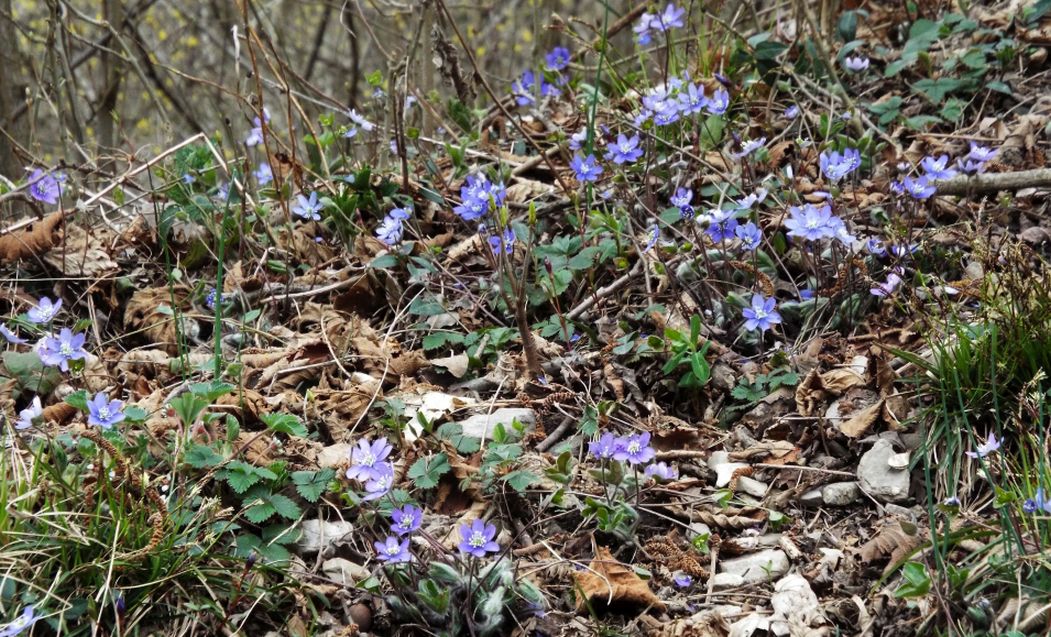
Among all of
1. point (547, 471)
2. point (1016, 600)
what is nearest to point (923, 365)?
point (1016, 600)

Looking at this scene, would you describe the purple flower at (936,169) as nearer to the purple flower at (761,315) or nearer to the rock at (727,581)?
the purple flower at (761,315)

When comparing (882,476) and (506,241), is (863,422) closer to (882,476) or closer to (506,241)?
(882,476)

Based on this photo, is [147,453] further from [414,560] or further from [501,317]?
[501,317]

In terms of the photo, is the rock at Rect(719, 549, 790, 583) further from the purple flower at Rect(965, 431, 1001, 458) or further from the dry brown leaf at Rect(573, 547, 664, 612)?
the purple flower at Rect(965, 431, 1001, 458)

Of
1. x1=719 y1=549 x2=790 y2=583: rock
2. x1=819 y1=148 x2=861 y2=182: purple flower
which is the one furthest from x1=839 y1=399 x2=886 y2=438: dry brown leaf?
x1=819 y1=148 x2=861 y2=182: purple flower

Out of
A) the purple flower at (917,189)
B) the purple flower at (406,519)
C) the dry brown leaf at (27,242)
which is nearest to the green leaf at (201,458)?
the purple flower at (406,519)

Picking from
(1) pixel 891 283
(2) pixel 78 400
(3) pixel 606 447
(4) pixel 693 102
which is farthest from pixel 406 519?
(4) pixel 693 102

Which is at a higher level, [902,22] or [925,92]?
[902,22]
